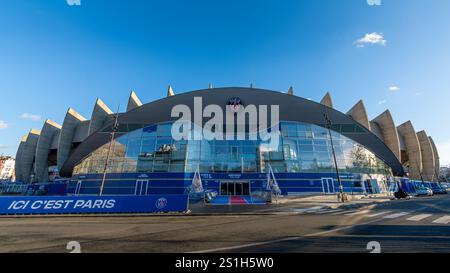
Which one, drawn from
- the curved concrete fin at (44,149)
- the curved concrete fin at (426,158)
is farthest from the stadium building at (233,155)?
the curved concrete fin at (426,158)

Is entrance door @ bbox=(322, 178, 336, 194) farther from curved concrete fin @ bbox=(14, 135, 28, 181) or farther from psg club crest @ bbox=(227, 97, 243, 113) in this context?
curved concrete fin @ bbox=(14, 135, 28, 181)

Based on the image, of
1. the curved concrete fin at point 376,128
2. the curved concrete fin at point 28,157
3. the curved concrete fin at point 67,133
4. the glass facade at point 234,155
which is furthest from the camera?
the curved concrete fin at point 28,157

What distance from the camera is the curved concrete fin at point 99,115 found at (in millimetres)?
50469

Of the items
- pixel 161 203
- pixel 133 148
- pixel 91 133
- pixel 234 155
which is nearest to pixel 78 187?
pixel 133 148

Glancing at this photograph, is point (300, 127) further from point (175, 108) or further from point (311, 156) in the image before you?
point (175, 108)

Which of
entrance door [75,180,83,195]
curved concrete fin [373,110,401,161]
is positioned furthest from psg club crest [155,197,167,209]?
curved concrete fin [373,110,401,161]

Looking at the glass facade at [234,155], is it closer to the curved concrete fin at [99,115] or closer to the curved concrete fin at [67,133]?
the curved concrete fin at [99,115]

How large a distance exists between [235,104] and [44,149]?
59578 mm

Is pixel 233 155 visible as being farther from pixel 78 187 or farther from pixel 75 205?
pixel 78 187

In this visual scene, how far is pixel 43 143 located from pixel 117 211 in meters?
59.6

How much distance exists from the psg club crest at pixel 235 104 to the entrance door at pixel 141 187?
20.0 meters

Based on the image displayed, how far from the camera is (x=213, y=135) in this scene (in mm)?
34125

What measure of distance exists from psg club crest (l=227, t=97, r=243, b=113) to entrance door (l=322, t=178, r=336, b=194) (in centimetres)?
1929
